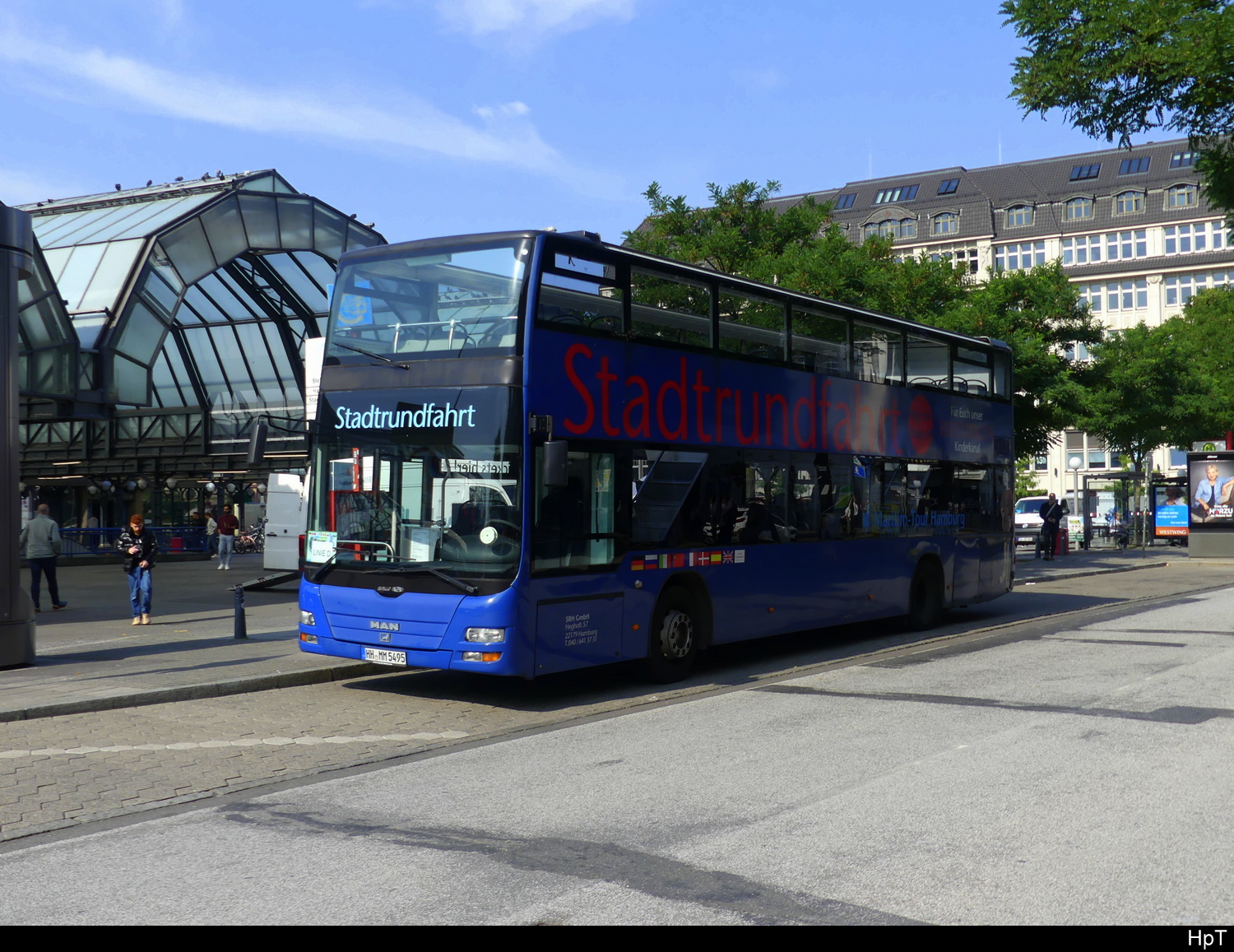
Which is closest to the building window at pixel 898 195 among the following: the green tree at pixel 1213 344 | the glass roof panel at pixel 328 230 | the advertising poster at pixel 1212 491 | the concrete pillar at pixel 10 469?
the green tree at pixel 1213 344

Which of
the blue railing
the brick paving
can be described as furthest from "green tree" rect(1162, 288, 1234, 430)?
the brick paving

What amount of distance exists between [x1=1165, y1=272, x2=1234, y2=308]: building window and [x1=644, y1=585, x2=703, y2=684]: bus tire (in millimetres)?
74642

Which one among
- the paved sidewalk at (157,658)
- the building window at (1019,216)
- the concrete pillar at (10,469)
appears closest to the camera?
the paved sidewalk at (157,658)

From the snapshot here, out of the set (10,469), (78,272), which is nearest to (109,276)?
(78,272)

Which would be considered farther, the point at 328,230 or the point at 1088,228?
the point at 1088,228

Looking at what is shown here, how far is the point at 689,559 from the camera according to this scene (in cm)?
1144

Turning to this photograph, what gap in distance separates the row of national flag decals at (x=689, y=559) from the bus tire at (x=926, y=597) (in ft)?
14.0

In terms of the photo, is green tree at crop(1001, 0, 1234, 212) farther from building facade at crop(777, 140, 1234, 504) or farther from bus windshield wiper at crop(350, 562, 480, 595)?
building facade at crop(777, 140, 1234, 504)

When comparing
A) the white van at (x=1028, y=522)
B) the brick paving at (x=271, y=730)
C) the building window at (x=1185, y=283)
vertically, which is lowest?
the brick paving at (x=271, y=730)

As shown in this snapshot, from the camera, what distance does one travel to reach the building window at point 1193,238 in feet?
250

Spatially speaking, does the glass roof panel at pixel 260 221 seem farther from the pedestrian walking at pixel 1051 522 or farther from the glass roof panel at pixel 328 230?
the pedestrian walking at pixel 1051 522

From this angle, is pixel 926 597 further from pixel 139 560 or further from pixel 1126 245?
pixel 1126 245

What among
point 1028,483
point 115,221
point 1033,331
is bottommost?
point 1028,483

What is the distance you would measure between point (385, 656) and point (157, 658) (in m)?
3.95
